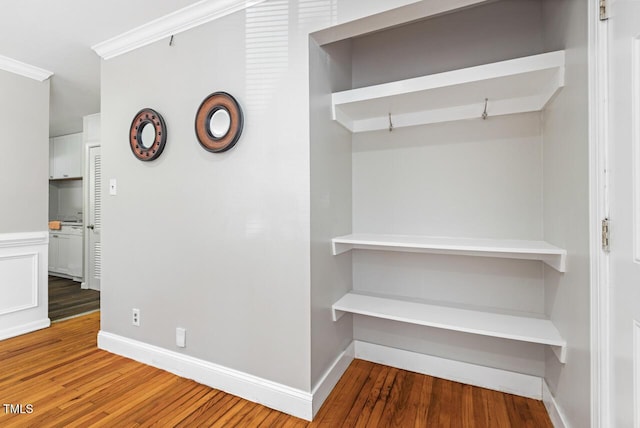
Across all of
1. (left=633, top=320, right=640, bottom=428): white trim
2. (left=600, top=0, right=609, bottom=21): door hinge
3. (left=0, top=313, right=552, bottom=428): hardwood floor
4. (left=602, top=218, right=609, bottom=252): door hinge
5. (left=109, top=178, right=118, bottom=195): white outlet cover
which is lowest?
(left=0, top=313, right=552, bottom=428): hardwood floor

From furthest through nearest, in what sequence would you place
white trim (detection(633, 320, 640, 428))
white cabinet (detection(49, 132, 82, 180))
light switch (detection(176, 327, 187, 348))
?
white cabinet (detection(49, 132, 82, 180)), light switch (detection(176, 327, 187, 348)), white trim (detection(633, 320, 640, 428))

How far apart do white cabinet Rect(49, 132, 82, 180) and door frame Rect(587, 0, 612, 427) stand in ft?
20.1

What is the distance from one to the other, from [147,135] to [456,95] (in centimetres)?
210

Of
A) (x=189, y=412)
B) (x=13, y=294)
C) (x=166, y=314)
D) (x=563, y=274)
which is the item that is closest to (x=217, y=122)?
(x=166, y=314)

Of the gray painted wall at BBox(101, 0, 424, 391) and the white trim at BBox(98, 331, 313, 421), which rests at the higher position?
the gray painted wall at BBox(101, 0, 424, 391)

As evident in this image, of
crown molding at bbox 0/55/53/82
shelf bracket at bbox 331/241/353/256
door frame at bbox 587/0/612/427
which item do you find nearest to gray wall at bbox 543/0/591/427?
door frame at bbox 587/0/612/427

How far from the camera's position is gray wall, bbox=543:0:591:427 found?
1.24 metres

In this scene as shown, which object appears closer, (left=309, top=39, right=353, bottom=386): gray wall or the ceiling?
(left=309, top=39, right=353, bottom=386): gray wall

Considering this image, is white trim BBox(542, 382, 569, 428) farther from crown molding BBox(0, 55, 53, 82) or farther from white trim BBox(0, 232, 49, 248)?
crown molding BBox(0, 55, 53, 82)

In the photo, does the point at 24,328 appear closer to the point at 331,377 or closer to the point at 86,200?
the point at 86,200

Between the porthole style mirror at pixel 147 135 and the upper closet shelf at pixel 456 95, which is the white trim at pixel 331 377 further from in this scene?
the porthole style mirror at pixel 147 135

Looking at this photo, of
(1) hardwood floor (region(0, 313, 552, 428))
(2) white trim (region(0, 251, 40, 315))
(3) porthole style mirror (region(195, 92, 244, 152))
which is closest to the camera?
(1) hardwood floor (region(0, 313, 552, 428))

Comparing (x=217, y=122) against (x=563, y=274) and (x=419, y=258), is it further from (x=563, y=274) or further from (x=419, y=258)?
(x=563, y=274)

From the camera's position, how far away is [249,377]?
6.10 ft
